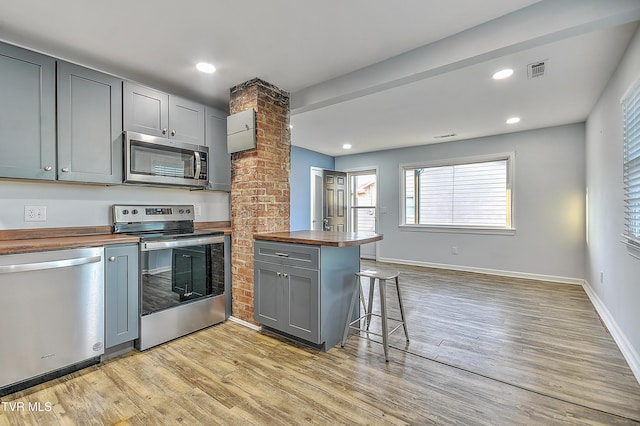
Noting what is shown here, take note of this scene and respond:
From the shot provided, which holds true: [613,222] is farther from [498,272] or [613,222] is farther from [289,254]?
[289,254]

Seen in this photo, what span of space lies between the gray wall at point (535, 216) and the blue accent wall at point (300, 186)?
7.67ft

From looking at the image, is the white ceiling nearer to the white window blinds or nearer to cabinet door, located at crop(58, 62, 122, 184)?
cabinet door, located at crop(58, 62, 122, 184)

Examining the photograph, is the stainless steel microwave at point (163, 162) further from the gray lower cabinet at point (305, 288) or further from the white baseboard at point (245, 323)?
the white baseboard at point (245, 323)

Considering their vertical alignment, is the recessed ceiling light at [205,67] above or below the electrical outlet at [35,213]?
above

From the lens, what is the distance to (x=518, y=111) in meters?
3.81

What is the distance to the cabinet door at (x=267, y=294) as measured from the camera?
260 centimetres

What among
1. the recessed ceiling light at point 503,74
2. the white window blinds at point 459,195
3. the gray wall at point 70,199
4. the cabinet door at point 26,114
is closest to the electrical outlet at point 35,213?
the gray wall at point 70,199

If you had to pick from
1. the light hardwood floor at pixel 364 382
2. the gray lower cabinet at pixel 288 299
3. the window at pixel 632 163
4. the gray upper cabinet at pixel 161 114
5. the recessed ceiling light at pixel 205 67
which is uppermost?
the recessed ceiling light at pixel 205 67

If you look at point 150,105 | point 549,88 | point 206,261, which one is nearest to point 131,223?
point 206,261

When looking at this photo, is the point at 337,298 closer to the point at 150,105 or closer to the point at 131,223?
the point at 131,223

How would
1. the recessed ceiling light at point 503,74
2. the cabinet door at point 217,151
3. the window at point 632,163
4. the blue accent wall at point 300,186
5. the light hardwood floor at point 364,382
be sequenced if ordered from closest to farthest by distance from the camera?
the light hardwood floor at point 364,382, the window at point 632,163, the recessed ceiling light at point 503,74, the cabinet door at point 217,151, the blue accent wall at point 300,186

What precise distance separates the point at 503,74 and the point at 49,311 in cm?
409

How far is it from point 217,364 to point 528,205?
5.01 m

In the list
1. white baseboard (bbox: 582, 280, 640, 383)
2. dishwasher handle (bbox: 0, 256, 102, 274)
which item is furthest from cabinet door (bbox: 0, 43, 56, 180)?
white baseboard (bbox: 582, 280, 640, 383)
